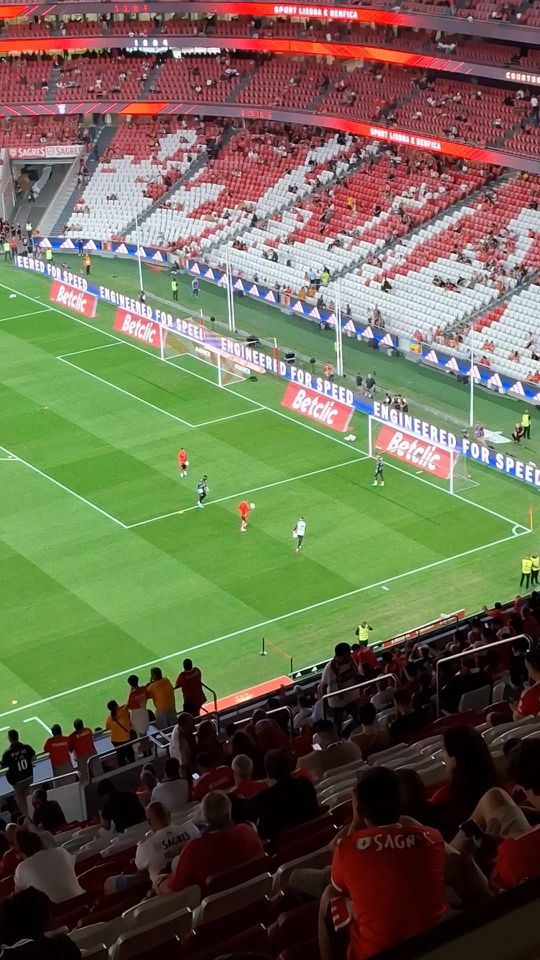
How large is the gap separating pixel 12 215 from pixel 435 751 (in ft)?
207

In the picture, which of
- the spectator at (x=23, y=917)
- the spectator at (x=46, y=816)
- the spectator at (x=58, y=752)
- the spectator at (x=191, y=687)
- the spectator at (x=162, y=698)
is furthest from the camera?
the spectator at (x=191, y=687)

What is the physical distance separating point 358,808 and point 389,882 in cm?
52

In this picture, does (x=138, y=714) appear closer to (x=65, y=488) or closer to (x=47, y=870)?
(x=47, y=870)

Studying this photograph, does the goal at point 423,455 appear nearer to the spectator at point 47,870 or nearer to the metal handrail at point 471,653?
the metal handrail at point 471,653

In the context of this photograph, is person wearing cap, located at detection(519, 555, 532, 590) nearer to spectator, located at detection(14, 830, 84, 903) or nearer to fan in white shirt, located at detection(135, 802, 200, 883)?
fan in white shirt, located at detection(135, 802, 200, 883)

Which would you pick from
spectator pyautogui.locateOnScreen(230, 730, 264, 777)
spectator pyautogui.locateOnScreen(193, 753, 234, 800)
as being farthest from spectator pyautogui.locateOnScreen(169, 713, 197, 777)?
spectator pyautogui.locateOnScreen(230, 730, 264, 777)

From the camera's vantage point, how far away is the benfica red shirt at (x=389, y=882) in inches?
249

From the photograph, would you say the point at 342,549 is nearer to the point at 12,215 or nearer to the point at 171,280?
the point at 171,280

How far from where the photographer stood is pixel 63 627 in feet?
114

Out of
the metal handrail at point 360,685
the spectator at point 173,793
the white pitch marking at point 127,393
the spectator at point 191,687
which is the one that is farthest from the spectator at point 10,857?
the white pitch marking at point 127,393

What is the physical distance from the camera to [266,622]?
1369 inches

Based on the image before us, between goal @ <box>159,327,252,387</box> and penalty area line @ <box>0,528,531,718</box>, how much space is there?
15.0 m

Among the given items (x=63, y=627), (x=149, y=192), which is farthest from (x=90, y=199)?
(x=63, y=627)

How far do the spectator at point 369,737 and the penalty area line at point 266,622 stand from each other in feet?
55.7
